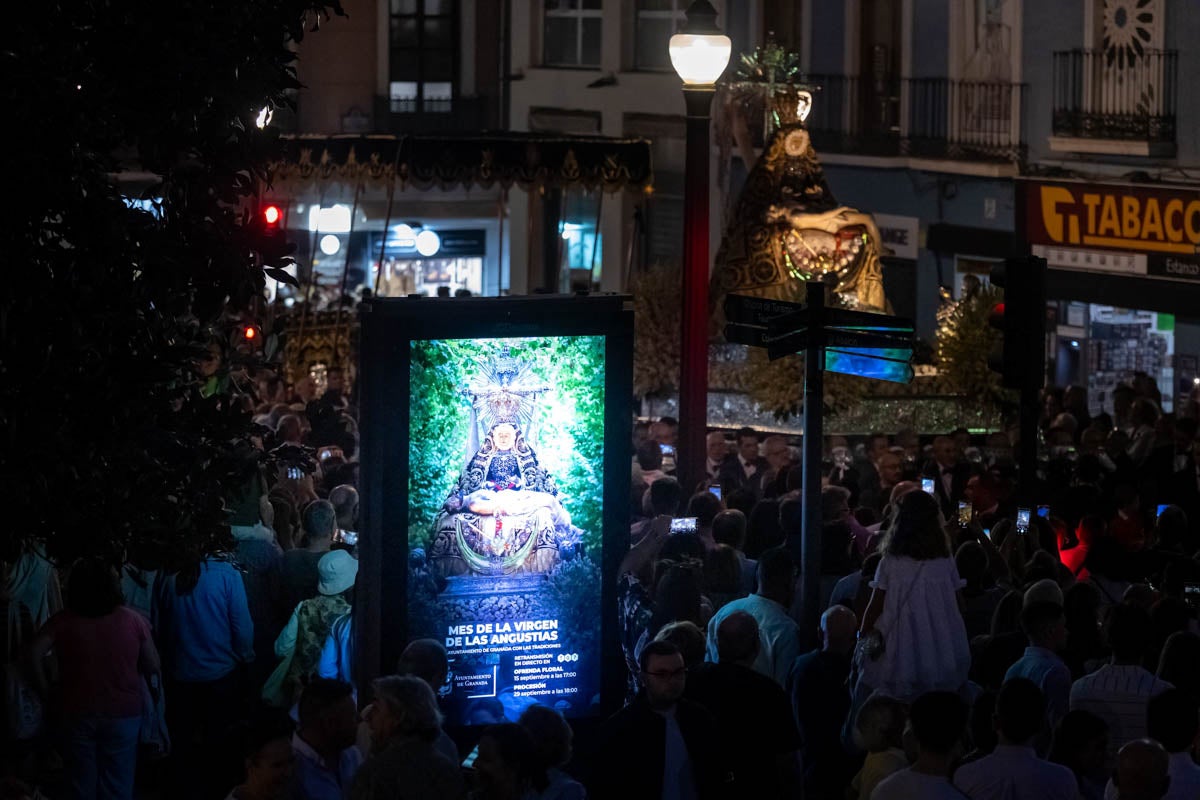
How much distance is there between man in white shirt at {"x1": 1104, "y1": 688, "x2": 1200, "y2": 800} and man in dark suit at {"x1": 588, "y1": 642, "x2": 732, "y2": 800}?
151cm

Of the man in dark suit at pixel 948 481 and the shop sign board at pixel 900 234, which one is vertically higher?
the shop sign board at pixel 900 234

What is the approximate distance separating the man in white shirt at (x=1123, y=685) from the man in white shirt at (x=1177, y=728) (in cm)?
73

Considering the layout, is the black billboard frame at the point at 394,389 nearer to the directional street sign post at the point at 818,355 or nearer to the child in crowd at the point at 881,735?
the directional street sign post at the point at 818,355

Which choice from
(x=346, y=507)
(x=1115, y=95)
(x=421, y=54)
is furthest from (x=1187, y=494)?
(x=421, y=54)

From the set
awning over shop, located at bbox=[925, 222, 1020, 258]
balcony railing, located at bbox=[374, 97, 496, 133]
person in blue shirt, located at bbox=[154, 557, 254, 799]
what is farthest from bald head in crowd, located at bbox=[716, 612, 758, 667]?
balcony railing, located at bbox=[374, 97, 496, 133]

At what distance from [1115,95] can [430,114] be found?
15322 millimetres

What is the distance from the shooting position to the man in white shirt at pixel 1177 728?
7715 mm

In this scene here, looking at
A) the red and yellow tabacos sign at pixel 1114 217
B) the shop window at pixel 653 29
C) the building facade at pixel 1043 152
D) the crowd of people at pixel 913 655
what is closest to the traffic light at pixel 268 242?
the crowd of people at pixel 913 655

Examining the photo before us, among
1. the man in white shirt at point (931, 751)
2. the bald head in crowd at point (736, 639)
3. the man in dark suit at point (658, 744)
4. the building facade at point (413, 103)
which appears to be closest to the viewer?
the man in white shirt at point (931, 751)

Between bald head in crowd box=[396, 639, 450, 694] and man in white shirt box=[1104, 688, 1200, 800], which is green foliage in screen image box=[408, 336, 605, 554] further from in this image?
man in white shirt box=[1104, 688, 1200, 800]

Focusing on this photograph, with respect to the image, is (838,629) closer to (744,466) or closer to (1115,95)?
(744,466)

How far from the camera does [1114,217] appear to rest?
23000mm

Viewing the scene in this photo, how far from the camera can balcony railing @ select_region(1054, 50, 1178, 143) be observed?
23.8m

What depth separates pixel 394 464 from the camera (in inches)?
361
